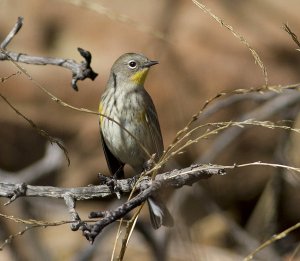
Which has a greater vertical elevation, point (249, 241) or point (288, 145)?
point (288, 145)

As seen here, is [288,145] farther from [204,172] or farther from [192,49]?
[204,172]

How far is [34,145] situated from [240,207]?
7.93 feet

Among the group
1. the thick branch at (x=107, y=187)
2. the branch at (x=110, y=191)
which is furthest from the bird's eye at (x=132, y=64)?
the branch at (x=110, y=191)

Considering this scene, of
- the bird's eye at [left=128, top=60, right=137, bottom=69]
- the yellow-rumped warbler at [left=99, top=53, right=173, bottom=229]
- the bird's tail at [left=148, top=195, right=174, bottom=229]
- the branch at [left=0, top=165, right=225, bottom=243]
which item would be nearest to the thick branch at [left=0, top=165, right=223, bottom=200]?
the branch at [left=0, top=165, right=225, bottom=243]

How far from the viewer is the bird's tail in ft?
17.6

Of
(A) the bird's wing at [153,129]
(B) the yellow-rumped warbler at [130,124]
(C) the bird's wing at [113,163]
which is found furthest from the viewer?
(C) the bird's wing at [113,163]

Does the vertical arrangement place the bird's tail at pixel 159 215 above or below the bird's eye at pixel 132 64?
below

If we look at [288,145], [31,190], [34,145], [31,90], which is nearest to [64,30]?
[31,90]

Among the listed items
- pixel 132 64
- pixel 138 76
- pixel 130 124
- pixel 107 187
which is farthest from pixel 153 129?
pixel 107 187

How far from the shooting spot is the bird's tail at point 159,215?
17.6ft

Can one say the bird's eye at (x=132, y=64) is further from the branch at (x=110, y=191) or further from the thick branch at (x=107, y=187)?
the branch at (x=110, y=191)

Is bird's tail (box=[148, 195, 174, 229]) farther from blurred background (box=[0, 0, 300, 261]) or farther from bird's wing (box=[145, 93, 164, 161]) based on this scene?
blurred background (box=[0, 0, 300, 261])

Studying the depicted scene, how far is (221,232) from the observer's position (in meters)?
8.77

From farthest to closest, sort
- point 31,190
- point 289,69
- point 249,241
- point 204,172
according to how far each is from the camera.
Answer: point 289,69 < point 249,241 < point 31,190 < point 204,172
